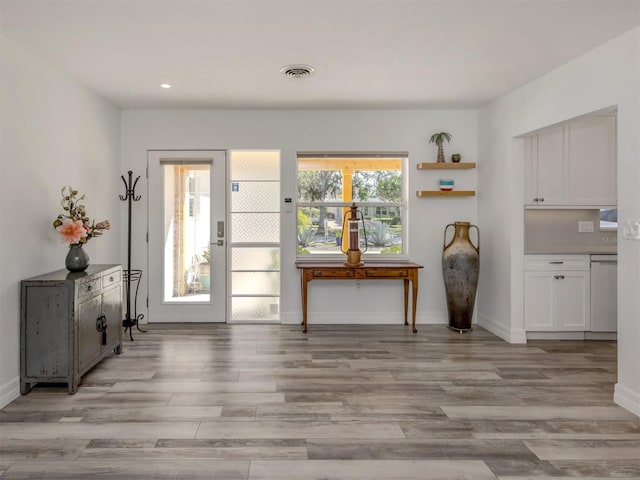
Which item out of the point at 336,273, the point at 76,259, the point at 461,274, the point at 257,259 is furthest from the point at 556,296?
the point at 76,259

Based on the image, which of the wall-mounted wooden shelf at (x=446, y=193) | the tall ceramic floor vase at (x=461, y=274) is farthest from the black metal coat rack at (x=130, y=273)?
the tall ceramic floor vase at (x=461, y=274)

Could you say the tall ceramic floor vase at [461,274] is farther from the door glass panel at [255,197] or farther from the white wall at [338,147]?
the door glass panel at [255,197]

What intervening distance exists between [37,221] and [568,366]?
4374mm

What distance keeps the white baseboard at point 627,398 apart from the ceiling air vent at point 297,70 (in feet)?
10.6

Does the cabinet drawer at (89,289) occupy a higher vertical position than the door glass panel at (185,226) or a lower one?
lower

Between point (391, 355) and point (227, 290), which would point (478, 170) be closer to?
point (391, 355)

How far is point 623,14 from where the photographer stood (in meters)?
2.55

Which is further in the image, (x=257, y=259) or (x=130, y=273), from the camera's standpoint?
(x=257, y=259)

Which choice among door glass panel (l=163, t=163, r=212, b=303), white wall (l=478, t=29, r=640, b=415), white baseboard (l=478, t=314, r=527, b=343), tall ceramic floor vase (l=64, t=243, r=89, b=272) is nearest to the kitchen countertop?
white wall (l=478, t=29, r=640, b=415)

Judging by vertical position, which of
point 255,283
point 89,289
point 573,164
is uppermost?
point 573,164

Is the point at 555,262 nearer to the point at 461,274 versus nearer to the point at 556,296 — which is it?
the point at 556,296

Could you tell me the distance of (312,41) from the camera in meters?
2.96

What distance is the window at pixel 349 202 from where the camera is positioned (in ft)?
16.7

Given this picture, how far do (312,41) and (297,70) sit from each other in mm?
581
